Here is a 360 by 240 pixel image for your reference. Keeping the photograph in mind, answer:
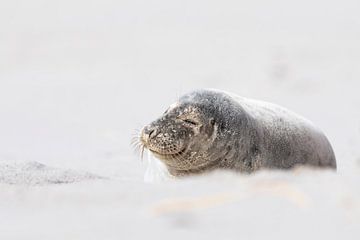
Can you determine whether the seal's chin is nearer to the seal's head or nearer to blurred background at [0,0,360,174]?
the seal's head

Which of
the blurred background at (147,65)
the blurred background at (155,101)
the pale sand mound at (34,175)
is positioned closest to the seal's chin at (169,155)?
the blurred background at (155,101)

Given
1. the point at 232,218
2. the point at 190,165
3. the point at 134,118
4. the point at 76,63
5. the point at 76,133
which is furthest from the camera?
the point at 76,63

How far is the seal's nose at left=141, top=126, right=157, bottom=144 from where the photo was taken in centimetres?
474

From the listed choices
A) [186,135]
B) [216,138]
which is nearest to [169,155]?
[186,135]

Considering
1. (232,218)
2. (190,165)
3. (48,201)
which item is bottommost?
(190,165)

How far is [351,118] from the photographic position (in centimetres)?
1021

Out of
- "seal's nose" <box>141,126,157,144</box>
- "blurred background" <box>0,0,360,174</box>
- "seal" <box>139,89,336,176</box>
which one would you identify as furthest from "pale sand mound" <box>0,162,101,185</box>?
"blurred background" <box>0,0,360,174</box>

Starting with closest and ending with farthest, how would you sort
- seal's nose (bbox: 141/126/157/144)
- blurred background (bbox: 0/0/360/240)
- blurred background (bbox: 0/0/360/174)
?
blurred background (bbox: 0/0/360/240) < seal's nose (bbox: 141/126/157/144) < blurred background (bbox: 0/0/360/174)

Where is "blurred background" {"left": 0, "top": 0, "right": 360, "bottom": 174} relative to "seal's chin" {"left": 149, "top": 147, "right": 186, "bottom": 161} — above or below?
below

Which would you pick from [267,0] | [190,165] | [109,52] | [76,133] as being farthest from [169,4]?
[190,165]

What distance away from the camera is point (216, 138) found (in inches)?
195

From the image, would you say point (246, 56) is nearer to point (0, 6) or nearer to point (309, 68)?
point (309, 68)

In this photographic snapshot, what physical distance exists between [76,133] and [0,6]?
410 inches

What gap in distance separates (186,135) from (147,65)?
10453 mm
